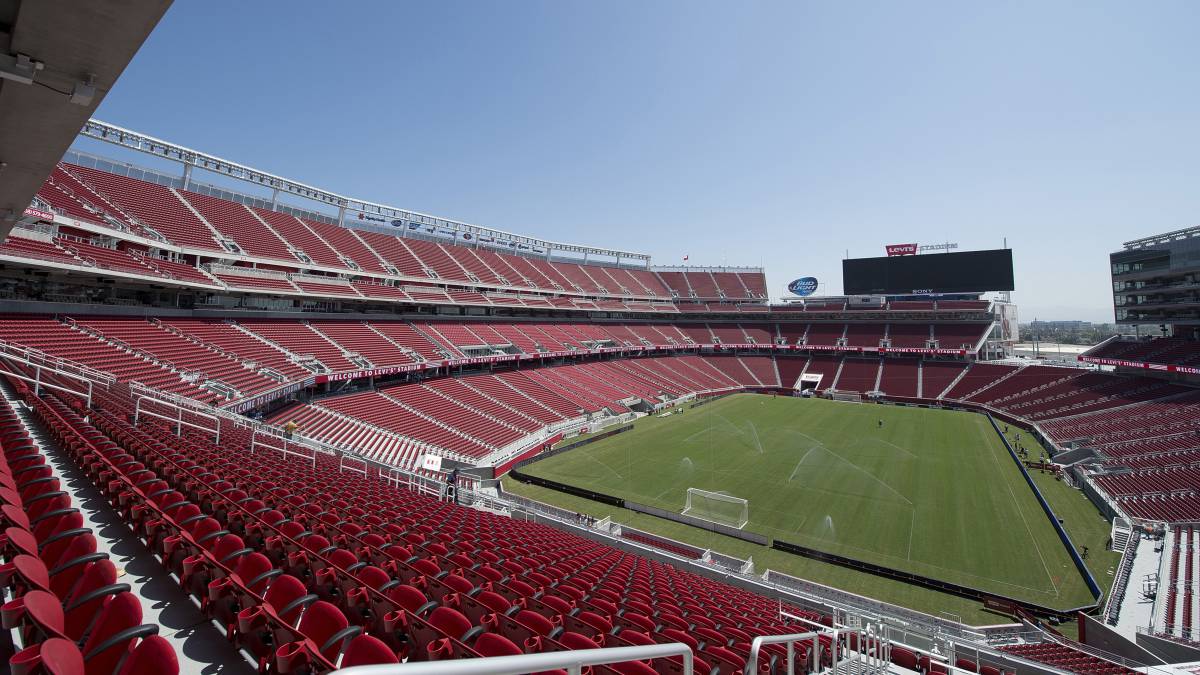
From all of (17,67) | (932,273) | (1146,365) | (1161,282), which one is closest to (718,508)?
(17,67)

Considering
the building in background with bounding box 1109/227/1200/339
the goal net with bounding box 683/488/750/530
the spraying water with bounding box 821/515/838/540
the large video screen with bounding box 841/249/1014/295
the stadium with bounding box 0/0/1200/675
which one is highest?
the large video screen with bounding box 841/249/1014/295

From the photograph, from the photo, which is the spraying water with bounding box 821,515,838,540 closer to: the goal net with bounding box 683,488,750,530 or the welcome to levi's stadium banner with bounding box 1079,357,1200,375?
the goal net with bounding box 683,488,750,530

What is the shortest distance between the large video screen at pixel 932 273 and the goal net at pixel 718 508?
1953 inches

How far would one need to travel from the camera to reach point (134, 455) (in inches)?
344

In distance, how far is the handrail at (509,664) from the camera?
1542 mm

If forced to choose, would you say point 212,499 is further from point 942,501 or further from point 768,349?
→ point 768,349

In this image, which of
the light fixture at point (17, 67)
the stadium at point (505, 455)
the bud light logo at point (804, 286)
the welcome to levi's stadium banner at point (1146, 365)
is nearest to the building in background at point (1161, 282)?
the stadium at point (505, 455)

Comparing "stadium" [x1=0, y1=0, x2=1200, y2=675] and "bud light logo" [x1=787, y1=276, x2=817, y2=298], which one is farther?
"bud light logo" [x1=787, y1=276, x2=817, y2=298]

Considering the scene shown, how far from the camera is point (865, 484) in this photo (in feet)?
86.4

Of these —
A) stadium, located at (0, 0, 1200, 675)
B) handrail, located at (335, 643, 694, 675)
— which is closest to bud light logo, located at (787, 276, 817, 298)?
stadium, located at (0, 0, 1200, 675)

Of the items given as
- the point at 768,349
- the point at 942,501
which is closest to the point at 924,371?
the point at 768,349

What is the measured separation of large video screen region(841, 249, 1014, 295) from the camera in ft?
183

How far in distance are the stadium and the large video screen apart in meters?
0.35

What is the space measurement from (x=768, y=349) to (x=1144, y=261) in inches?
1380
